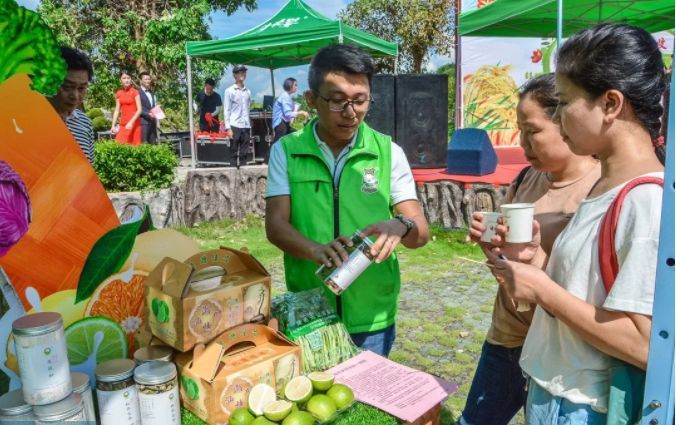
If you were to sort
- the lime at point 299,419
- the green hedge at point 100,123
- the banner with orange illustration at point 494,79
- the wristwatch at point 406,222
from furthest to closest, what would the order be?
the green hedge at point 100,123 → the banner with orange illustration at point 494,79 → the wristwatch at point 406,222 → the lime at point 299,419

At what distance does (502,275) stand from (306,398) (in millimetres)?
640

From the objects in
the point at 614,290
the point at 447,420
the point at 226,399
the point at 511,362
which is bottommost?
the point at 447,420

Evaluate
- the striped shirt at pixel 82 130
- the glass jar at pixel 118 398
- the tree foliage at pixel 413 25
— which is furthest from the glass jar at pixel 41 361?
the tree foliage at pixel 413 25

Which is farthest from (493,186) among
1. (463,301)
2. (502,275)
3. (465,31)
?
(502,275)

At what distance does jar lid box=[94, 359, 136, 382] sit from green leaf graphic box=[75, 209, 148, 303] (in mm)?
295

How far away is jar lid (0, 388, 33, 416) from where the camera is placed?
119cm

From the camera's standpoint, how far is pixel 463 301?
4723mm

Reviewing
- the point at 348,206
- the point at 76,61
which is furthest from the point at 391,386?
the point at 76,61

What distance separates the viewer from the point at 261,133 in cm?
1223

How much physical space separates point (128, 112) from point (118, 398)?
9005mm

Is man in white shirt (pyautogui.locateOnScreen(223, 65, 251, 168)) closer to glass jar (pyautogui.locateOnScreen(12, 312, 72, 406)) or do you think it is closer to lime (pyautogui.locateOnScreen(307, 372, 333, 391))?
lime (pyautogui.locateOnScreen(307, 372, 333, 391))

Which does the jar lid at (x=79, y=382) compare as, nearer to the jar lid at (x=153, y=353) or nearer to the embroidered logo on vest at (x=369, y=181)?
the jar lid at (x=153, y=353)

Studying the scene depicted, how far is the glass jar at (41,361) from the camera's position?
119 cm

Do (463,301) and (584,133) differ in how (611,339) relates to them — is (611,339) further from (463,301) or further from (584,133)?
(463,301)
